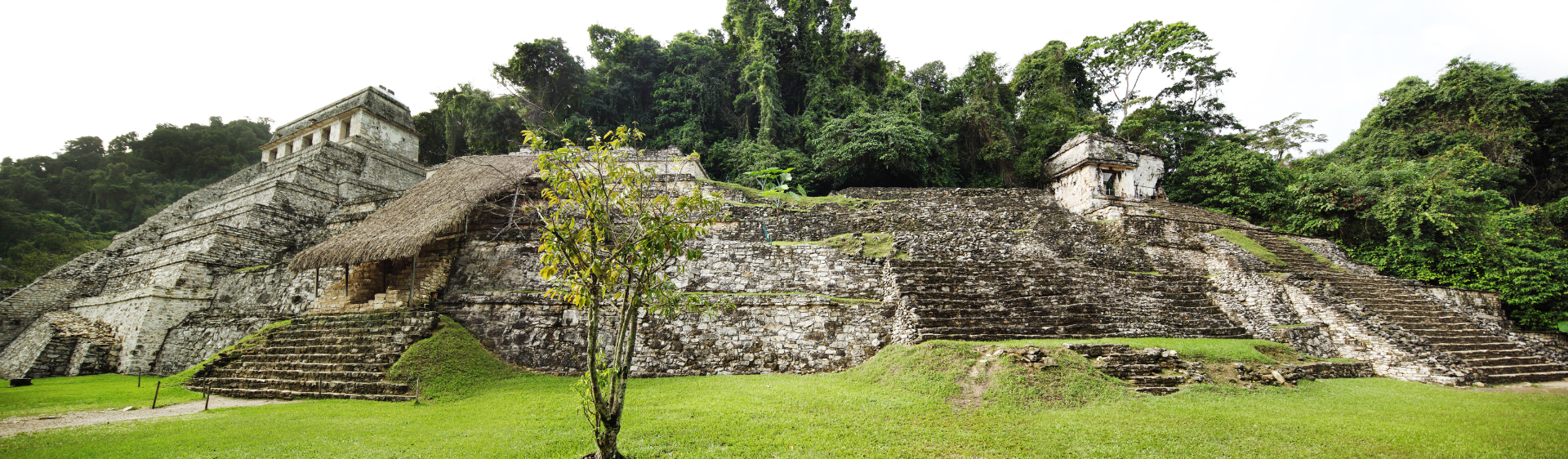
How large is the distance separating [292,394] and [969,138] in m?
18.7

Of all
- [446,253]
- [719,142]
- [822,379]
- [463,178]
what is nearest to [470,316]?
[446,253]

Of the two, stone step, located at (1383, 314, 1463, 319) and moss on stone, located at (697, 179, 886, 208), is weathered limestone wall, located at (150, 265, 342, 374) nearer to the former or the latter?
moss on stone, located at (697, 179, 886, 208)

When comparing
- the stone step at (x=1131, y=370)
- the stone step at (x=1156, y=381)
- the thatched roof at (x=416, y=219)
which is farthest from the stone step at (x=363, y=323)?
the stone step at (x=1156, y=381)

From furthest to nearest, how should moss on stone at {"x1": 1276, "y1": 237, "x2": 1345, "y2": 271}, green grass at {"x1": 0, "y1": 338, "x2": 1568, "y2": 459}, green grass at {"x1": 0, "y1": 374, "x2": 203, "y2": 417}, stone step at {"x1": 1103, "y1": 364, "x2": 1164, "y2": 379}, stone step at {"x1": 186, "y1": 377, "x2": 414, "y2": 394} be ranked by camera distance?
moss on stone at {"x1": 1276, "y1": 237, "x2": 1345, "y2": 271}, stone step at {"x1": 186, "y1": 377, "x2": 414, "y2": 394}, stone step at {"x1": 1103, "y1": 364, "x2": 1164, "y2": 379}, green grass at {"x1": 0, "y1": 374, "x2": 203, "y2": 417}, green grass at {"x1": 0, "y1": 338, "x2": 1568, "y2": 459}

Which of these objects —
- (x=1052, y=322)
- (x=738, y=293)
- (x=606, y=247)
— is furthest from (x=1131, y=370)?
(x=606, y=247)

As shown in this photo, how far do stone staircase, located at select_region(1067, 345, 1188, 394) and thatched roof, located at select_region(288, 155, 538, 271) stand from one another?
28.8 feet

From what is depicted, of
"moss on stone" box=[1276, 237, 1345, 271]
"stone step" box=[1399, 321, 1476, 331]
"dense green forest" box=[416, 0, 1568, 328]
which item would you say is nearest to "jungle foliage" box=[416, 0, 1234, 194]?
"dense green forest" box=[416, 0, 1568, 328]

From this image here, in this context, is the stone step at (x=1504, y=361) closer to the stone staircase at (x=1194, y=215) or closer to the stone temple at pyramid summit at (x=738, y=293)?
the stone temple at pyramid summit at (x=738, y=293)

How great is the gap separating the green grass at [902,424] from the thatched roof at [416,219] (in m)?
3.28

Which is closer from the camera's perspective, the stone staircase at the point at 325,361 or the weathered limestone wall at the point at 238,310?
the stone staircase at the point at 325,361

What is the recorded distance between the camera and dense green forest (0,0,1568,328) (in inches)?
489

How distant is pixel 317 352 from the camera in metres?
7.96

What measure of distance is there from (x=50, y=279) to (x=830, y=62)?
2190 centimetres

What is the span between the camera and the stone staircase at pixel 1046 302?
816 cm
